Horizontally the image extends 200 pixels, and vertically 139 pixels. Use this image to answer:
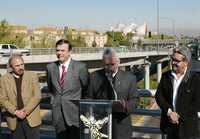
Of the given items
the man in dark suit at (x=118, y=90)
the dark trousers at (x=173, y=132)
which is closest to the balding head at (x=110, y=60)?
the man in dark suit at (x=118, y=90)

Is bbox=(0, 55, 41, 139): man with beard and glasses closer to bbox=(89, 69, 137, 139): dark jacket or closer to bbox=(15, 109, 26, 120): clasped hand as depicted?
bbox=(15, 109, 26, 120): clasped hand

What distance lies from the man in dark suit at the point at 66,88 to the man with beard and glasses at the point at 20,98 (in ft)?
0.94

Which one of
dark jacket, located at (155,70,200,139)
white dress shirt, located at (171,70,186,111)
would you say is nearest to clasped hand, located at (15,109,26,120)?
dark jacket, located at (155,70,200,139)

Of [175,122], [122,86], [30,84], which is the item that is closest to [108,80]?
[122,86]

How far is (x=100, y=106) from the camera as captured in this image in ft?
15.9

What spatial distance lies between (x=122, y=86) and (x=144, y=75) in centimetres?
6639

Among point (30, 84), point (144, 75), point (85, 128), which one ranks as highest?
point (30, 84)

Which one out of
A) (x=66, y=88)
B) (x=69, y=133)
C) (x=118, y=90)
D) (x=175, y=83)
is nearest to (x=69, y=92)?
(x=66, y=88)

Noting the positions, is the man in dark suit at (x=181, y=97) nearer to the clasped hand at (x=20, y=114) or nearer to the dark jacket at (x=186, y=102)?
the dark jacket at (x=186, y=102)

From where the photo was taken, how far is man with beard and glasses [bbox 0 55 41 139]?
19.0 feet

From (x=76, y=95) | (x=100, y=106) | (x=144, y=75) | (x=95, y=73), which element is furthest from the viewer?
(x=144, y=75)

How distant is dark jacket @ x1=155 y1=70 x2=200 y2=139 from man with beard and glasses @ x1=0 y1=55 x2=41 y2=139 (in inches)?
69.9

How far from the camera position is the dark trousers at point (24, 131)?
591 cm

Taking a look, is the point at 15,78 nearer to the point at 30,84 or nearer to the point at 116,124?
the point at 30,84
